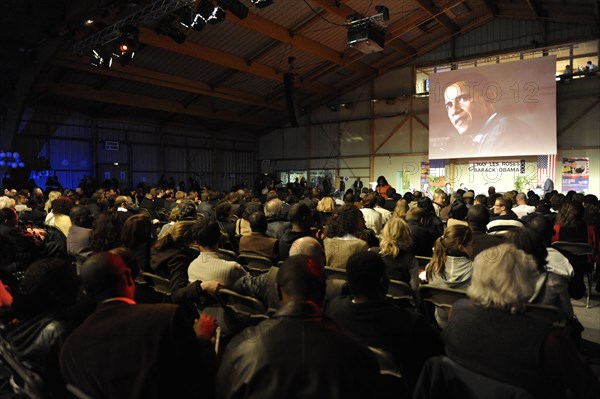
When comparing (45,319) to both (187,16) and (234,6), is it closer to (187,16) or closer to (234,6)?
(234,6)

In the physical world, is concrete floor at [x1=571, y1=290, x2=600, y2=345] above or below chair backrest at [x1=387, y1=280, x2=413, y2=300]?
below

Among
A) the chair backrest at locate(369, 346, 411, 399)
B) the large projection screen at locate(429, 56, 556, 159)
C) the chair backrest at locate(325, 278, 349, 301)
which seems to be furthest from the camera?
the large projection screen at locate(429, 56, 556, 159)

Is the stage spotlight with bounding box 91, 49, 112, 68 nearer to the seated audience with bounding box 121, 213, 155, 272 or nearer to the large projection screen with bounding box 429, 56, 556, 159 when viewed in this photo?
the seated audience with bounding box 121, 213, 155, 272

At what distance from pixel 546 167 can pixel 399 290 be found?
14.7m

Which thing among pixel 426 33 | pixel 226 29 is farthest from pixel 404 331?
pixel 426 33

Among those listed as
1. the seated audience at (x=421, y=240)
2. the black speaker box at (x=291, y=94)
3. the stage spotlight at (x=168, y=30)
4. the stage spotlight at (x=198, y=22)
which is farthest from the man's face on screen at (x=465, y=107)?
the seated audience at (x=421, y=240)

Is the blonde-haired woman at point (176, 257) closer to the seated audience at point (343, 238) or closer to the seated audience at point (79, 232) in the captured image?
the seated audience at point (343, 238)

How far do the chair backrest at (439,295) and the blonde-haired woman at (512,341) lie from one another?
0.97 metres

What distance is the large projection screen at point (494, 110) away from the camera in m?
14.2

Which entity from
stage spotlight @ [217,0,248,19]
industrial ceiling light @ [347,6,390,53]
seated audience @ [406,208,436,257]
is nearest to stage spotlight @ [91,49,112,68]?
stage spotlight @ [217,0,248,19]

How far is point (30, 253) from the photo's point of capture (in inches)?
162

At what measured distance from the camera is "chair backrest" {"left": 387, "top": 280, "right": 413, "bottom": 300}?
9.70 feet

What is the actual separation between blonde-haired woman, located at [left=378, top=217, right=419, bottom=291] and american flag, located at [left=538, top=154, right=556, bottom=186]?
46.3 feet

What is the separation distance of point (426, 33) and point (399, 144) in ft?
15.9
